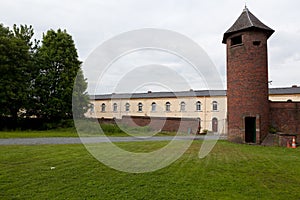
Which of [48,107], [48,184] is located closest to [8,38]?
[48,107]

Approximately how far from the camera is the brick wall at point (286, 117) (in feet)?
66.1

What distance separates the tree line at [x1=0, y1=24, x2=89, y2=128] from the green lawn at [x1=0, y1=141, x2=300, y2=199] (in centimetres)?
1999

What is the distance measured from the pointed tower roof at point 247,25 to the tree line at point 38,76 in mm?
16280

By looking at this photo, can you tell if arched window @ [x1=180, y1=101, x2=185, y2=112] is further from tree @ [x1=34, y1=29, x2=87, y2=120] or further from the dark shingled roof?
tree @ [x1=34, y1=29, x2=87, y2=120]

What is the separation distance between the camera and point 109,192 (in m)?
6.09

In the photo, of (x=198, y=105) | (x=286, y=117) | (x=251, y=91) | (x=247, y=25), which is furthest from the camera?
(x=198, y=105)

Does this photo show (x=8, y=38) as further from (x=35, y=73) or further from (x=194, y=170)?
(x=194, y=170)

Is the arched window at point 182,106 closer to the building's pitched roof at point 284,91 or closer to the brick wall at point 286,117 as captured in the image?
the building's pitched roof at point 284,91

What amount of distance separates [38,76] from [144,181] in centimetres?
2956

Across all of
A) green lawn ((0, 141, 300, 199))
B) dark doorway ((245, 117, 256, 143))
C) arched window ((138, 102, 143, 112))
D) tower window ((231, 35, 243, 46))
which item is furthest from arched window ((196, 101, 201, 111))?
green lawn ((0, 141, 300, 199))

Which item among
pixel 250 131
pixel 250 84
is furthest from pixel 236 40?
pixel 250 131

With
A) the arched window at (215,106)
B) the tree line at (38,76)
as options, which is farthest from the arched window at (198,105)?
the tree line at (38,76)

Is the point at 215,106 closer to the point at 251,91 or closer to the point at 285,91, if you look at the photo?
the point at 285,91

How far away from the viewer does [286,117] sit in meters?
20.3
